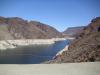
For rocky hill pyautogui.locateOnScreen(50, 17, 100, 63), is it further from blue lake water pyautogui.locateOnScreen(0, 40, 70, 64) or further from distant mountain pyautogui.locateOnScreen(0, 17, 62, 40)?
distant mountain pyautogui.locateOnScreen(0, 17, 62, 40)

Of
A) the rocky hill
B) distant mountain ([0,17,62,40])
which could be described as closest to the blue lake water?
the rocky hill

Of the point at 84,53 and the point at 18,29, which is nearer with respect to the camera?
the point at 84,53

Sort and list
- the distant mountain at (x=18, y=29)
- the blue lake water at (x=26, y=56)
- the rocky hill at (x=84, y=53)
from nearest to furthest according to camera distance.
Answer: the rocky hill at (x=84, y=53)
the blue lake water at (x=26, y=56)
the distant mountain at (x=18, y=29)

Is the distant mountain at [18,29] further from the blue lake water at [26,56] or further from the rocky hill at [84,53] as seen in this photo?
the rocky hill at [84,53]

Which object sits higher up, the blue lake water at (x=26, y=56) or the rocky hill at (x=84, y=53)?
the rocky hill at (x=84, y=53)

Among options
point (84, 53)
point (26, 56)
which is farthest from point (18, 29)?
point (84, 53)

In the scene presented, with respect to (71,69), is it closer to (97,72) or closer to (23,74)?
(97,72)

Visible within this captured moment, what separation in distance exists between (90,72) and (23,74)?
6.14ft

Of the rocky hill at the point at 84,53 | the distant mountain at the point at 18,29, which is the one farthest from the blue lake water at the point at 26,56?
the distant mountain at the point at 18,29

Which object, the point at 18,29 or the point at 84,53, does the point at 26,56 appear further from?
the point at 18,29

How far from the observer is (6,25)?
14512 centimetres

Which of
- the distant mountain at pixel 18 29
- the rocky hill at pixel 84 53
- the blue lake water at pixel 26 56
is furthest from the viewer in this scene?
the distant mountain at pixel 18 29

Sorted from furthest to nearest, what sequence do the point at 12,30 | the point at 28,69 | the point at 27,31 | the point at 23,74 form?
the point at 27,31, the point at 12,30, the point at 28,69, the point at 23,74

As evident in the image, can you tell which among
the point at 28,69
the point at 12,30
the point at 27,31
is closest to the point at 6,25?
the point at 12,30
